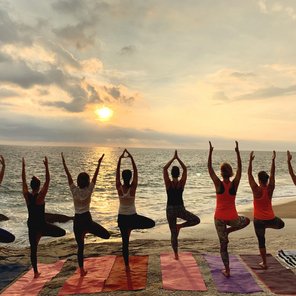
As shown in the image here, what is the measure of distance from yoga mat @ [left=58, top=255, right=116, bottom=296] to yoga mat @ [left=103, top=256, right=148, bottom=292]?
0.17 m

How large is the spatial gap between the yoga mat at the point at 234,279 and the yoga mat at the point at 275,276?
30cm

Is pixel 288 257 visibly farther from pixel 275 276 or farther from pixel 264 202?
pixel 264 202

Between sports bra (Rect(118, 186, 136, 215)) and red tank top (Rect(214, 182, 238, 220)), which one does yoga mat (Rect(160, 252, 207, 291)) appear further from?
sports bra (Rect(118, 186, 136, 215))

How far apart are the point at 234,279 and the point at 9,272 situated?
22.0 feet

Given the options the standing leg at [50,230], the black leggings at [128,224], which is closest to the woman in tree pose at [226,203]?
the black leggings at [128,224]

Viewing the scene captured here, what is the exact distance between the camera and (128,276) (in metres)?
9.33

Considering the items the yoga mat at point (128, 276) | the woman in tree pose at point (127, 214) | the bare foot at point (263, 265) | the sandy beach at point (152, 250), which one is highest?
the woman in tree pose at point (127, 214)

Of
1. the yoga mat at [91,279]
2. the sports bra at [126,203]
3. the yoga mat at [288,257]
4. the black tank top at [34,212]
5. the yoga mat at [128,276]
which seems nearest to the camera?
the yoga mat at [91,279]

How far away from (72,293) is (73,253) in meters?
5.85

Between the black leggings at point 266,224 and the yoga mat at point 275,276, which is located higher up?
the black leggings at point 266,224

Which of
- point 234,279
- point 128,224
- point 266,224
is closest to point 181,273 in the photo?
point 234,279

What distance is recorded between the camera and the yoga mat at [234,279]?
8.43m

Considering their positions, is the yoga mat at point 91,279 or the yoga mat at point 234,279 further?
the yoga mat at point 91,279

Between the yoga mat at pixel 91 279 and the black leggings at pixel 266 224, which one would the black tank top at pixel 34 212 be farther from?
the black leggings at pixel 266 224
